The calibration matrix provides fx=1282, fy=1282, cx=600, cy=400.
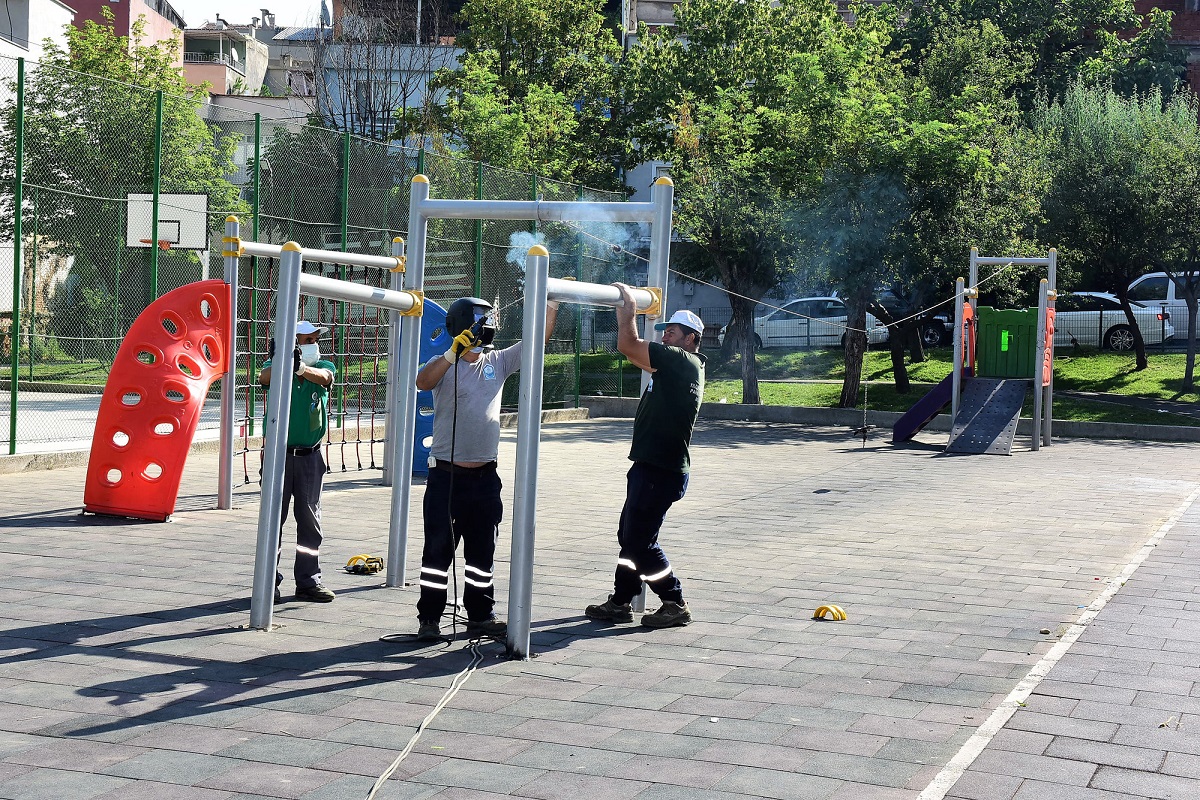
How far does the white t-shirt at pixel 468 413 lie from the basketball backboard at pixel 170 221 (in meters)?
9.76

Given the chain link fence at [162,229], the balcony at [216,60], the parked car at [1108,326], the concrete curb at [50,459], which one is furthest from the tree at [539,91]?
the balcony at [216,60]

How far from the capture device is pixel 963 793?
464 centimetres

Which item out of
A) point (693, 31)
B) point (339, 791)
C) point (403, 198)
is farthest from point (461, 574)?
point (693, 31)

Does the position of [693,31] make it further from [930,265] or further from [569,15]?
[930,265]

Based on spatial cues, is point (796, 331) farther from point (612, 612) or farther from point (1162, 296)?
point (612, 612)

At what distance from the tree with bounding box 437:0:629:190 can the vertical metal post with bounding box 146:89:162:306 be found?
1145 centimetres

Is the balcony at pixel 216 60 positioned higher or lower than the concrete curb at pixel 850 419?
higher

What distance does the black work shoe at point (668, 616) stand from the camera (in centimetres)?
739

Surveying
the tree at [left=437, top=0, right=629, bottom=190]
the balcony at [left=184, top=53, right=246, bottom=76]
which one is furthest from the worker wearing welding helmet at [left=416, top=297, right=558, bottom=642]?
the balcony at [left=184, top=53, right=246, bottom=76]

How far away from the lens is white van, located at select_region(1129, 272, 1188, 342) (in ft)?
108

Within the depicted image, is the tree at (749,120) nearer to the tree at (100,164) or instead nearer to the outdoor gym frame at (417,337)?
the tree at (100,164)

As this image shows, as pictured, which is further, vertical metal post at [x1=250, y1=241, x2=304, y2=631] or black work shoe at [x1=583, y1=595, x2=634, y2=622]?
black work shoe at [x1=583, y1=595, x2=634, y2=622]

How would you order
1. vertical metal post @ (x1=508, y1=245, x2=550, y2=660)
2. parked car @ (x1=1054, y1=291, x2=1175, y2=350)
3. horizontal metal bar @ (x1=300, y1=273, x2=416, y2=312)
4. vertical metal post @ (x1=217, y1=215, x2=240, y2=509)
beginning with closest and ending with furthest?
vertical metal post @ (x1=508, y1=245, x2=550, y2=660) < horizontal metal bar @ (x1=300, y1=273, x2=416, y2=312) < vertical metal post @ (x1=217, y1=215, x2=240, y2=509) < parked car @ (x1=1054, y1=291, x2=1175, y2=350)

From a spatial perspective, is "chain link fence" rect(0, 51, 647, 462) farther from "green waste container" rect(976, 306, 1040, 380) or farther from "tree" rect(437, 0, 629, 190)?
"green waste container" rect(976, 306, 1040, 380)
